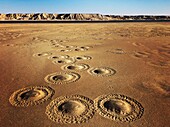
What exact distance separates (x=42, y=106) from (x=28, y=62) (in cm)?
219

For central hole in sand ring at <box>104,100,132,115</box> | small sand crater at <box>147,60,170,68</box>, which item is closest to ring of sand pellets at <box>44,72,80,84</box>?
central hole in sand ring at <box>104,100,132,115</box>

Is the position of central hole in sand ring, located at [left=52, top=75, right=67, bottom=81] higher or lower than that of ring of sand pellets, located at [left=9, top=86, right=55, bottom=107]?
higher

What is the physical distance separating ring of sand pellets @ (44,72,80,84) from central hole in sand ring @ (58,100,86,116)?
0.70 meters

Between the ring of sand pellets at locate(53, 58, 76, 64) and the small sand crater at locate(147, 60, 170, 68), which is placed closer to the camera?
the small sand crater at locate(147, 60, 170, 68)

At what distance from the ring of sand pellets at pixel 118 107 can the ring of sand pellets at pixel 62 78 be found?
0.79 meters

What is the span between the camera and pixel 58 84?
2.88 m

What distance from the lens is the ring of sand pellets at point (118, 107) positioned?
2.03m

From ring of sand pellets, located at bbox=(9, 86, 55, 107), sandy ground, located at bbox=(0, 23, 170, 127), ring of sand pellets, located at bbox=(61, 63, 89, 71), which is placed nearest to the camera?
sandy ground, located at bbox=(0, 23, 170, 127)

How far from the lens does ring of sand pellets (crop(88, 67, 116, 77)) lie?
3.36 m

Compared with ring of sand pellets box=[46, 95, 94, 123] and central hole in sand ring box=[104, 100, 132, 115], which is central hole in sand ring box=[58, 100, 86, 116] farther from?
central hole in sand ring box=[104, 100, 132, 115]

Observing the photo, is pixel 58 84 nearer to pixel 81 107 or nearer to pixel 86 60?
pixel 81 107

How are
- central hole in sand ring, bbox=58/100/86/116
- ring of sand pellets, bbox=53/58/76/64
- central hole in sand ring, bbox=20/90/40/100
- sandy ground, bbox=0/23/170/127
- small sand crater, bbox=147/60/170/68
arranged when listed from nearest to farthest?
1. sandy ground, bbox=0/23/170/127
2. central hole in sand ring, bbox=58/100/86/116
3. central hole in sand ring, bbox=20/90/40/100
4. small sand crater, bbox=147/60/170/68
5. ring of sand pellets, bbox=53/58/76/64

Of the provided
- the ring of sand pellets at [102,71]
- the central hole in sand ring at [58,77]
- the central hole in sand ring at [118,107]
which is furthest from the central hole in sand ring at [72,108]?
the ring of sand pellets at [102,71]

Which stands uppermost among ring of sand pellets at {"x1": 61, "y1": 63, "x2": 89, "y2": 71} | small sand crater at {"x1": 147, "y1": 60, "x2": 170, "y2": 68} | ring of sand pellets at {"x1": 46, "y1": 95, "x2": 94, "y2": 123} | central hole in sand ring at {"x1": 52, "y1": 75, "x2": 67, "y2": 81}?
small sand crater at {"x1": 147, "y1": 60, "x2": 170, "y2": 68}
